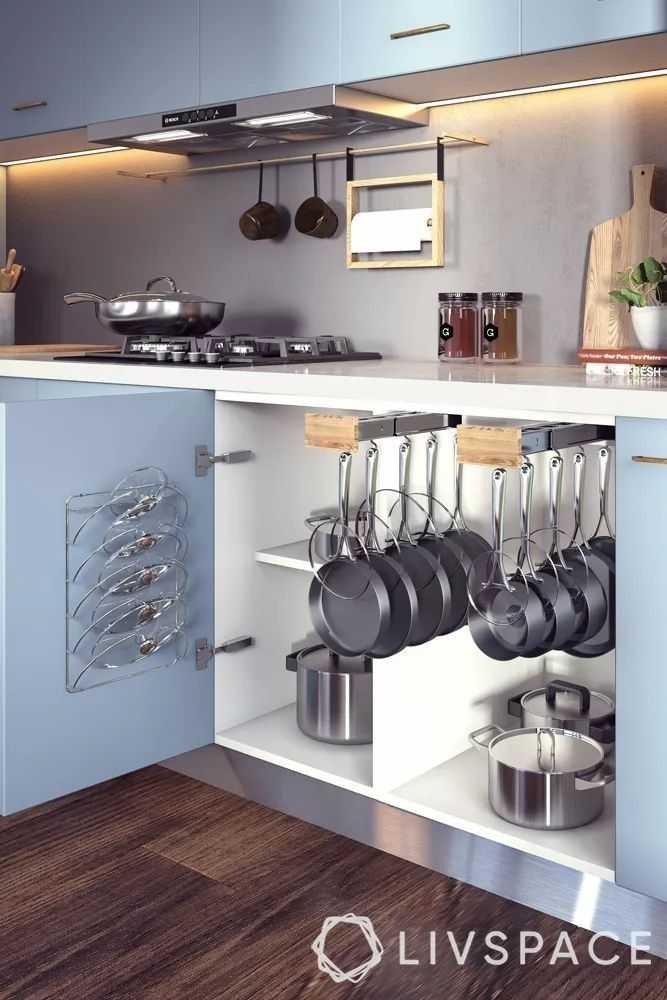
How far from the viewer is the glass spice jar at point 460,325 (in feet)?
7.80

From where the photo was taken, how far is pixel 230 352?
7.64ft

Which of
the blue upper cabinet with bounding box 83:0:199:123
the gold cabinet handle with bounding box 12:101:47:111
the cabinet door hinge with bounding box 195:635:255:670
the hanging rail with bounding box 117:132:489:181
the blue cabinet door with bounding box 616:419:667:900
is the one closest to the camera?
the blue cabinet door with bounding box 616:419:667:900

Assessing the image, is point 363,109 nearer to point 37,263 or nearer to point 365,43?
→ point 365,43

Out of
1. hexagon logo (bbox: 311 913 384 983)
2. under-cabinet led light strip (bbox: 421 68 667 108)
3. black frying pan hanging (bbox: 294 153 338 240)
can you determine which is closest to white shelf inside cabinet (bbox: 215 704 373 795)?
hexagon logo (bbox: 311 913 384 983)

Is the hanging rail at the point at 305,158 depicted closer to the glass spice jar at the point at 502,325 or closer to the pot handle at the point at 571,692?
the glass spice jar at the point at 502,325

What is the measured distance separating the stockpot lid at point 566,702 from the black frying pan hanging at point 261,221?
4.51 feet

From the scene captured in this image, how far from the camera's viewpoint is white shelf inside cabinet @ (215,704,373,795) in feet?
6.78

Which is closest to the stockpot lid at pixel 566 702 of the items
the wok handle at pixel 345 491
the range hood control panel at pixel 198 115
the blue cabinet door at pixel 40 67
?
the wok handle at pixel 345 491

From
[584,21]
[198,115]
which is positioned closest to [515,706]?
[584,21]

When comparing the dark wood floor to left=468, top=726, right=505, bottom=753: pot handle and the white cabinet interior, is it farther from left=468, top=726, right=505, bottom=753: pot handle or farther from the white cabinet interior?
left=468, top=726, right=505, bottom=753: pot handle

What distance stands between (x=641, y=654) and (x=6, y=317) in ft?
7.57

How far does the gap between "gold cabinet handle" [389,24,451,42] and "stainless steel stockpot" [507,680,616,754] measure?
132cm

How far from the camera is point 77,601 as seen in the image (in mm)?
1930

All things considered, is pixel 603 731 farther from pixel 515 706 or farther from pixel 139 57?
pixel 139 57
